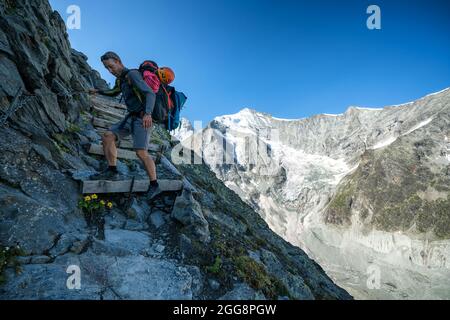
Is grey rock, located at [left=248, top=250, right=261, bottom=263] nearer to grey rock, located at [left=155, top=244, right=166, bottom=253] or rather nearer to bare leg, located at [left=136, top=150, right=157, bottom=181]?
grey rock, located at [left=155, top=244, right=166, bottom=253]

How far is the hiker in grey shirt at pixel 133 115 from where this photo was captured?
240 inches

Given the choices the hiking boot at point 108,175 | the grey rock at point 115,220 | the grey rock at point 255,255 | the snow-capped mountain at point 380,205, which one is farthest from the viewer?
the snow-capped mountain at point 380,205

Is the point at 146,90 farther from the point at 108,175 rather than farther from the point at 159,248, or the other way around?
the point at 159,248

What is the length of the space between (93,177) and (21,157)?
1483mm

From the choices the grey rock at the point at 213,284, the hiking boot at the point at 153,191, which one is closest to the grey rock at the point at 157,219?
the hiking boot at the point at 153,191

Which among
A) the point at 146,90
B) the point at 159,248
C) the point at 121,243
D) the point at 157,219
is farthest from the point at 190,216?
the point at 146,90

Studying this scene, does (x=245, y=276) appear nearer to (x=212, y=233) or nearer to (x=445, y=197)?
(x=212, y=233)

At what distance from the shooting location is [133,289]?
14.8 feet

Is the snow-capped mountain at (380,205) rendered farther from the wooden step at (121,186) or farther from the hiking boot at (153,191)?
the hiking boot at (153,191)

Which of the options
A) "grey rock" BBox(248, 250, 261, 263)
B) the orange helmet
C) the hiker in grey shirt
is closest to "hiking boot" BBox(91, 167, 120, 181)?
the hiker in grey shirt

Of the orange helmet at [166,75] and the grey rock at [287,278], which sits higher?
the orange helmet at [166,75]

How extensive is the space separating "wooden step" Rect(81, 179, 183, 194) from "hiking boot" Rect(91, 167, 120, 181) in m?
0.36

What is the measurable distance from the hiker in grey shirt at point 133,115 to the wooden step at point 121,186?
0.21m

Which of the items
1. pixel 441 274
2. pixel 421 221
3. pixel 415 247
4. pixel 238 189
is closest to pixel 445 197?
pixel 421 221
